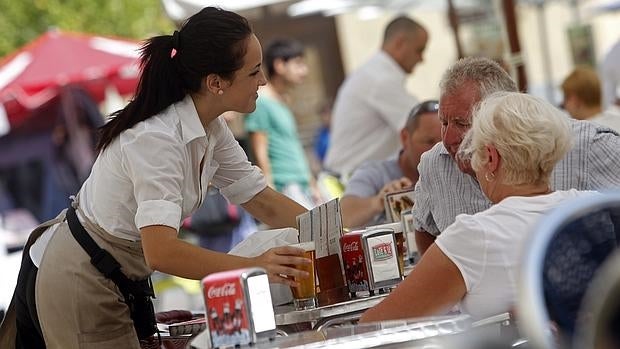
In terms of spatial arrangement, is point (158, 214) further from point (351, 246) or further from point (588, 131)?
point (588, 131)

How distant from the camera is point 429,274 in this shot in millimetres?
2838

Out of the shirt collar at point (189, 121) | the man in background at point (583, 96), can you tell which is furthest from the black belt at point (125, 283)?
the man in background at point (583, 96)

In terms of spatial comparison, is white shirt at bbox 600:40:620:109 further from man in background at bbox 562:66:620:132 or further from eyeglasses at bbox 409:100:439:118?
eyeglasses at bbox 409:100:439:118

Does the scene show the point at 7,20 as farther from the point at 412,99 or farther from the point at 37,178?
the point at 412,99

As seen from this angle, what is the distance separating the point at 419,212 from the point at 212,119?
756 millimetres

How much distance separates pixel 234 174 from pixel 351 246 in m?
0.58

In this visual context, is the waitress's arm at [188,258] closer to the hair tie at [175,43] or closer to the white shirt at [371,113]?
the hair tie at [175,43]

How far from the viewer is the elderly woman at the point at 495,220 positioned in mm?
2805

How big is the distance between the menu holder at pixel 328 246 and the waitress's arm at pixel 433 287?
0.65m

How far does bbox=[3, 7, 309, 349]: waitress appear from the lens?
345cm

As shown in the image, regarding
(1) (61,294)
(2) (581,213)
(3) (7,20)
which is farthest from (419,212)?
(3) (7,20)

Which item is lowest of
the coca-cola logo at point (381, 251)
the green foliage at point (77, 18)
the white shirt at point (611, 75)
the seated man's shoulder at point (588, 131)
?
the coca-cola logo at point (381, 251)

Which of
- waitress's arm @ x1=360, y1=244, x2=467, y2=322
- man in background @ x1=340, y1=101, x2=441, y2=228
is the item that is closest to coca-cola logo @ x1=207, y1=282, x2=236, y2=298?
waitress's arm @ x1=360, y1=244, x2=467, y2=322

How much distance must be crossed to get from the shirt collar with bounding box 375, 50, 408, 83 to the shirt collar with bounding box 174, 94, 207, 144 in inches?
140
